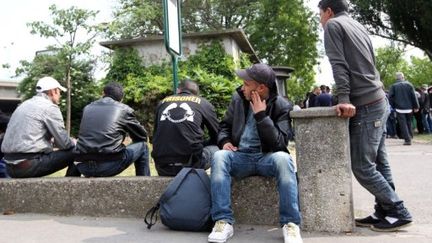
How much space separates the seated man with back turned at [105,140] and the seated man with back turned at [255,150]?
132 centimetres

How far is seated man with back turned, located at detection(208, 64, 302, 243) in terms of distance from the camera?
13.7ft

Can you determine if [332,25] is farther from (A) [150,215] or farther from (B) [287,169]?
(A) [150,215]

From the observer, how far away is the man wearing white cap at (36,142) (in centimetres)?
554

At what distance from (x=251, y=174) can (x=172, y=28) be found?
7.01 ft

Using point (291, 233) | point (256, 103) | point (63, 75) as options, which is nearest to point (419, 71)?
point (63, 75)

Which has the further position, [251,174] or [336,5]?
[251,174]

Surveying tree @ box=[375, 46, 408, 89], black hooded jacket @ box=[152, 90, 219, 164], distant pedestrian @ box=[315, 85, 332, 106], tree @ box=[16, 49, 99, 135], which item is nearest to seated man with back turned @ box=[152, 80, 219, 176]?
black hooded jacket @ box=[152, 90, 219, 164]

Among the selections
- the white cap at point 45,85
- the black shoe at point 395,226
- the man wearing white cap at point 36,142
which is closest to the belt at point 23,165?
the man wearing white cap at point 36,142

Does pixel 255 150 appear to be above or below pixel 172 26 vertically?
below

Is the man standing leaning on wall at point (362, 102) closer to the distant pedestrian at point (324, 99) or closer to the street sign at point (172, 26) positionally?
the street sign at point (172, 26)

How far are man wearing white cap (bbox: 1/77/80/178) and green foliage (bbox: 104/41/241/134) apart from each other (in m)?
6.75

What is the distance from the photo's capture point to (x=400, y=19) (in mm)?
28797

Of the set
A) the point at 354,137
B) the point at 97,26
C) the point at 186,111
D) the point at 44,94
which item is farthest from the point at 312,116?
the point at 97,26

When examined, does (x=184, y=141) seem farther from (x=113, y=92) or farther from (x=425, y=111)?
(x=425, y=111)
